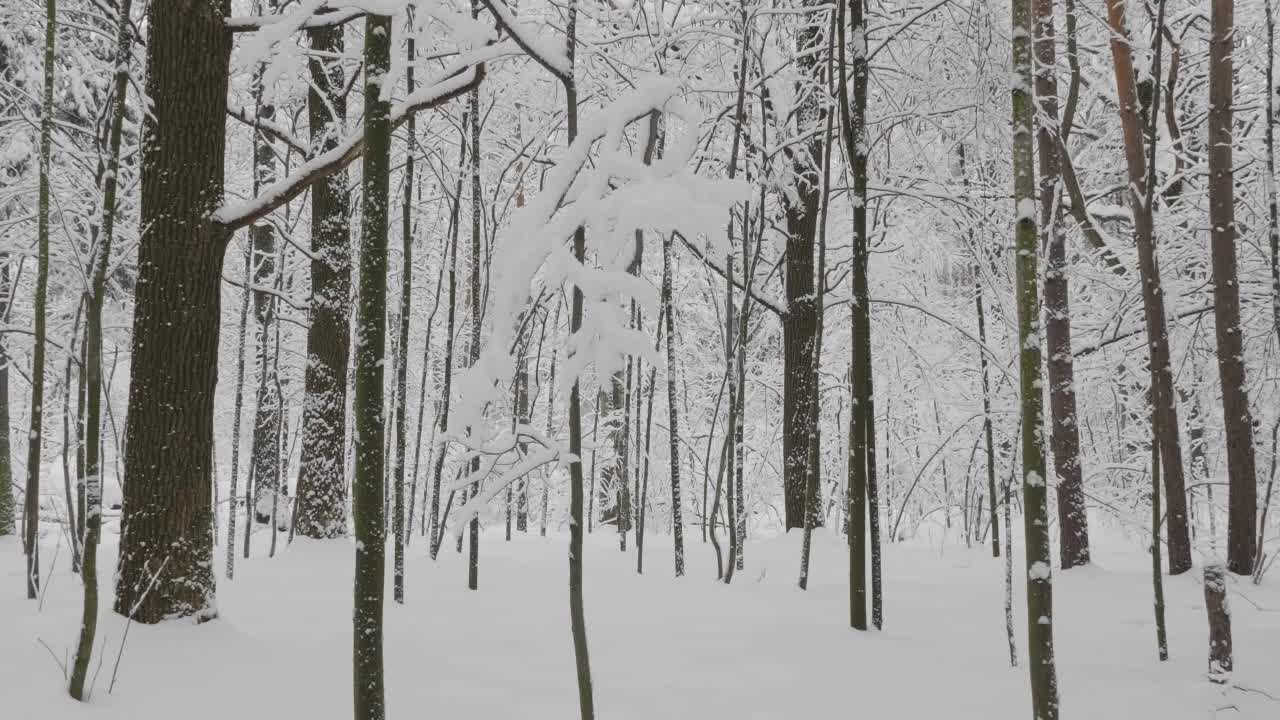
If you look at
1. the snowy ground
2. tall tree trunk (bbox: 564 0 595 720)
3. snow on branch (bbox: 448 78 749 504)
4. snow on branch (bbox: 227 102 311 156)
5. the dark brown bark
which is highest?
snow on branch (bbox: 227 102 311 156)

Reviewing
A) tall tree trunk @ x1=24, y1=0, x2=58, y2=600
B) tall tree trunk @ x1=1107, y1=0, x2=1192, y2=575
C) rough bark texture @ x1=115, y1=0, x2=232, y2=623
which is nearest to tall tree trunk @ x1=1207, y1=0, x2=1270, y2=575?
tall tree trunk @ x1=1107, y1=0, x2=1192, y2=575

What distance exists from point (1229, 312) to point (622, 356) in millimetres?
7312

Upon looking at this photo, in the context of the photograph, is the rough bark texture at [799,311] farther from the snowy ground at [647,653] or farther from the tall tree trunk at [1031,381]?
the tall tree trunk at [1031,381]

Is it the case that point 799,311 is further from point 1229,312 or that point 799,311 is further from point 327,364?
point 327,364

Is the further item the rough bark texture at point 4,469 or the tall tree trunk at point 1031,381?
the rough bark texture at point 4,469

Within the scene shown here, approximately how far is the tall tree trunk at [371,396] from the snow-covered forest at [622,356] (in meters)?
0.01

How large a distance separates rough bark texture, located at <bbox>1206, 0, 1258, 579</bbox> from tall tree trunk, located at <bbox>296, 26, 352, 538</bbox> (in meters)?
7.90

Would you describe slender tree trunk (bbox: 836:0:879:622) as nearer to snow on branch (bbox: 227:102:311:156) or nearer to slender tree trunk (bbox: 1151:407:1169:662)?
slender tree trunk (bbox: 1151:407:1169:662)

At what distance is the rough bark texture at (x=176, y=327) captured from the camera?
3.85 m

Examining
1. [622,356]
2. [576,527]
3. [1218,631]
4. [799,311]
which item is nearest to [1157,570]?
[1218,631]

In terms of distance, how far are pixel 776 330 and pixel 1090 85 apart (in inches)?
263

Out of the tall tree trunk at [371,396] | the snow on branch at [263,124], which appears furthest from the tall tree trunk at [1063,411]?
the snow on branch at [263,124]

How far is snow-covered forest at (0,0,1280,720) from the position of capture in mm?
2381

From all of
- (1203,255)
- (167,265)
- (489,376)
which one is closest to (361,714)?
(489,376)
